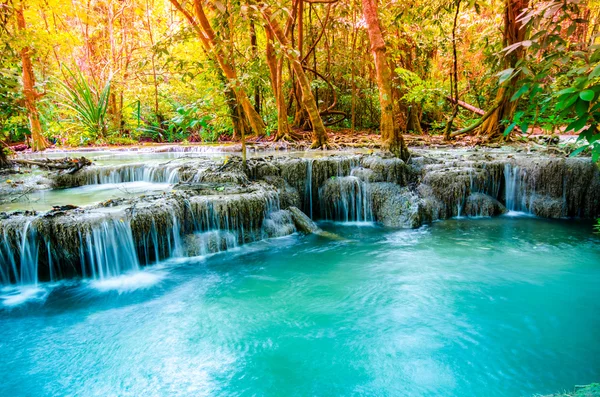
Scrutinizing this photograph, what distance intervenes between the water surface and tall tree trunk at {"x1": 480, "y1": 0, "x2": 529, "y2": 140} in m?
5.03

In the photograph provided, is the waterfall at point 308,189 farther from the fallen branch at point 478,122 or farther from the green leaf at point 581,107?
the green leaf at point 581,107

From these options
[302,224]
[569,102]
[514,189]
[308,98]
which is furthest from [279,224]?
[569,102]

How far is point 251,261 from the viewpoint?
5.57 meters

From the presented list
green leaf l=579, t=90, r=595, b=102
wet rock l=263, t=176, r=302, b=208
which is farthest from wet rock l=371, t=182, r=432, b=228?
green leaf l=579, t=90, r=595, b=102

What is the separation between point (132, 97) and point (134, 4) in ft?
13.1

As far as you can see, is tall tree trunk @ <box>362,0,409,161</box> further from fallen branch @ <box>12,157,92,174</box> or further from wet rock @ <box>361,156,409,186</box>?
fallen branch @ <box>12,157,92,174</box>

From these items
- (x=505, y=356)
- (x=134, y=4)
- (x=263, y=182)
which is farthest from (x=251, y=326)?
(x=134, y=4)

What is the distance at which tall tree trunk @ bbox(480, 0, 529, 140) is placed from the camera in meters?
9.02

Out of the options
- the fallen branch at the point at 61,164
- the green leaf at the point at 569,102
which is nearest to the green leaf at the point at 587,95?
the green leaf at the point at 569,102

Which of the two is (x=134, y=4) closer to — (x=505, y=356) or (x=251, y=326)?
(x=251, y=326)

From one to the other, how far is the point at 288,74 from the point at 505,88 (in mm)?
8324

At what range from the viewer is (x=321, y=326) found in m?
3.86

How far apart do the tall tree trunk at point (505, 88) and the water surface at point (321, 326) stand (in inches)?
198

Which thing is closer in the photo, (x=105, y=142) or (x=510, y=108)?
(x=510, y=108)
